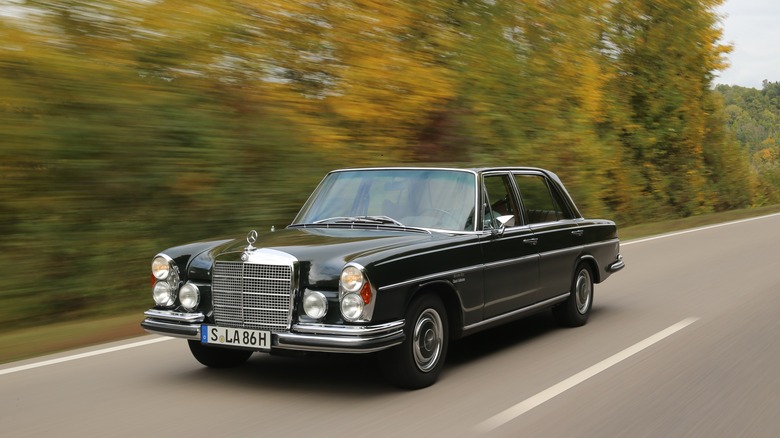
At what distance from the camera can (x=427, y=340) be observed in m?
6.10

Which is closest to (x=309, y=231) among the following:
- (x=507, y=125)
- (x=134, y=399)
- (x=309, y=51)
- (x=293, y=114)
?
(x=134, y=399)

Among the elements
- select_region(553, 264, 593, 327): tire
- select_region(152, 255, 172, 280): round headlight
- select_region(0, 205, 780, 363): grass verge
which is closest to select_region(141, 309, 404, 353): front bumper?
select_region(152, 255, 172, 280): round headlight

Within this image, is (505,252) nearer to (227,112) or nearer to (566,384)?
(566,384)

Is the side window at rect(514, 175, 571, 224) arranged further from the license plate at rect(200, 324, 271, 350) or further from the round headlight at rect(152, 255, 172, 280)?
the round headlight at rect(152, 255, 172, 280)

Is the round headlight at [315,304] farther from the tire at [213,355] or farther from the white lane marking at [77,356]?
the white lane marking at [77,356]

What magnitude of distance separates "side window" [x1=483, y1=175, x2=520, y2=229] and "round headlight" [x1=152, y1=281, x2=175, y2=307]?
2529 millimetres

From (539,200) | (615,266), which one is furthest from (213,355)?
(615,266)

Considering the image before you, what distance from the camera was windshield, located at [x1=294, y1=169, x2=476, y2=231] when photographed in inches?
270

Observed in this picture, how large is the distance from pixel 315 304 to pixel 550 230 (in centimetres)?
314

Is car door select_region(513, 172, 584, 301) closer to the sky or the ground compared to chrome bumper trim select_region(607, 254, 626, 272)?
closer to the sky

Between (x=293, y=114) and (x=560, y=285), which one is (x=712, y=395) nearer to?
(x=560, y=285)

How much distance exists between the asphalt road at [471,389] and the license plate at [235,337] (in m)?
0.35

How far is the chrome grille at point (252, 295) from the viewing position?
5730mm

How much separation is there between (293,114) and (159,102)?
111 inches
